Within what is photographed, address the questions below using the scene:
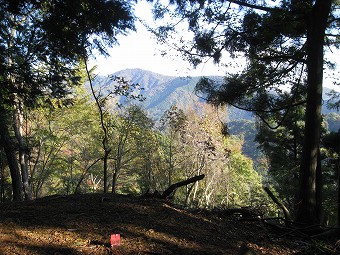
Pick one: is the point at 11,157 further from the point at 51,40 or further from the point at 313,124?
the point at 313,124

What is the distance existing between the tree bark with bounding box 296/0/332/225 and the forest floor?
1340 mm

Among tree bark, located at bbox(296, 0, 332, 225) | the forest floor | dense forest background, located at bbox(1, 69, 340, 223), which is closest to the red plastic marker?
the forest floor

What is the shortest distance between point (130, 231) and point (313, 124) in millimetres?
3505

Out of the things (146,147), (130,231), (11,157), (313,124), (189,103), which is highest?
(189,103)

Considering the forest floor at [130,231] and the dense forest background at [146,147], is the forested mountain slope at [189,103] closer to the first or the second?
the dense forest background at [146,147]

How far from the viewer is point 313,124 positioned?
4535 millimetres

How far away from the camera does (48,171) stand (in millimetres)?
18906

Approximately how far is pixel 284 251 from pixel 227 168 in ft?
69.6

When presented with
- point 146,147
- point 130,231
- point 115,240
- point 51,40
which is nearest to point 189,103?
point 146,147

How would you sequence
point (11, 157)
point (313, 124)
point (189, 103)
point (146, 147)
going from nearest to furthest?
point (313, 124), point (11, 157), point (146, 147), point (189, 103)

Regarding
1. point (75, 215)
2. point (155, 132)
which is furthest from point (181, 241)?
point (155, 132)

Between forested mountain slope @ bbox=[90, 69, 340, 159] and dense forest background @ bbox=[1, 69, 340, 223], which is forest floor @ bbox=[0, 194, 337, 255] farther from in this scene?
dense forest background @ bbox=[1, 69, 340, 223]

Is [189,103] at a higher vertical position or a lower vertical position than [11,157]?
higher

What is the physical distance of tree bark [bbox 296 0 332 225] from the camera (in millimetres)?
4348
